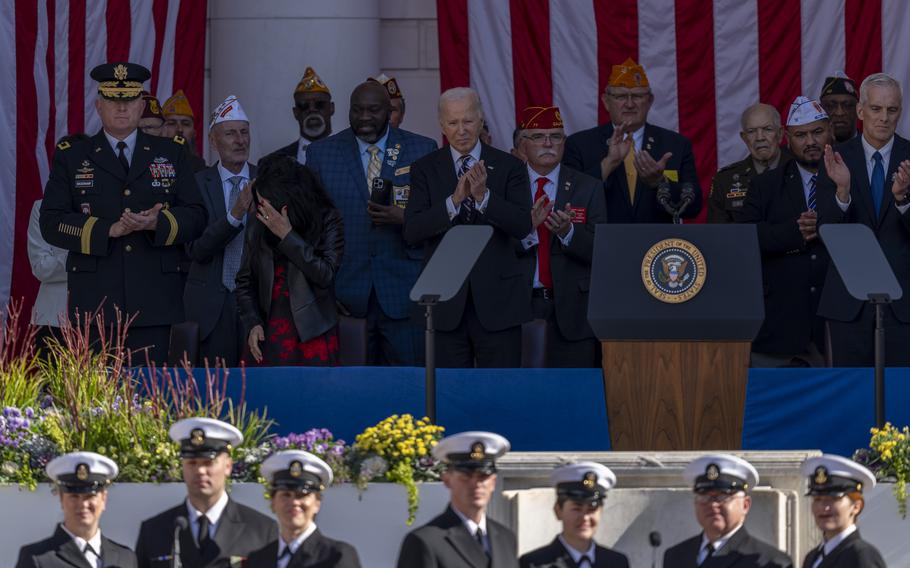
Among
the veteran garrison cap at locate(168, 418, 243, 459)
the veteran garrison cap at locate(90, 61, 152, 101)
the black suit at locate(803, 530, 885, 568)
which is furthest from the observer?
the veteran garrison cap at locate(90, 61, 152, 101)

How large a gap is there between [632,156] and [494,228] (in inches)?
55.8

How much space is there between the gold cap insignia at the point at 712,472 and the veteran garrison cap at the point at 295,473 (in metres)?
1.34

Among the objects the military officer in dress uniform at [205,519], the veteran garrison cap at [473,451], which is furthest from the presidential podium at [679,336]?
the military officer in dress uniform at [205,519]

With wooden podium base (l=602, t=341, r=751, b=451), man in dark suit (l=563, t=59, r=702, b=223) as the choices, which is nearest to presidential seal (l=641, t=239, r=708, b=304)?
wooden podium base (l=602, t=341, r=751, b=451)

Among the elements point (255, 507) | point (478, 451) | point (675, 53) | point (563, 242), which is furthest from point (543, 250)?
point (478, 451)

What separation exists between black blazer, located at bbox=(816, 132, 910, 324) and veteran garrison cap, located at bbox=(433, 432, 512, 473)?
117 inches

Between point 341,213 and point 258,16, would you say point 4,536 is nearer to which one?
point 341,213

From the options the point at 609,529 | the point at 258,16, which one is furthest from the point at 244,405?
the point at 258,16

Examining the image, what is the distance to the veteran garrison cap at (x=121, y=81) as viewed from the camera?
10648 millimetres

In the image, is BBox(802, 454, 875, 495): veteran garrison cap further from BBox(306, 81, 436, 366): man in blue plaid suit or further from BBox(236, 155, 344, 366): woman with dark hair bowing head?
BBox(306, 81, 436, 366): man in blue plaid suit

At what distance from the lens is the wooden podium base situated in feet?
29.7

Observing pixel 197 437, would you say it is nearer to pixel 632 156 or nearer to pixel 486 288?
pixel 486 288

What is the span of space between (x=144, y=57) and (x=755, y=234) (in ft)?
18.6

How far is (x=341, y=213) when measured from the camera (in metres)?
11.0
